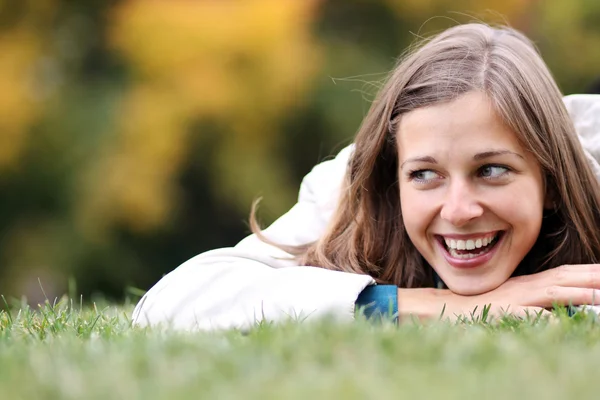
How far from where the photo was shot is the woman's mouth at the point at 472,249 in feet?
9.87

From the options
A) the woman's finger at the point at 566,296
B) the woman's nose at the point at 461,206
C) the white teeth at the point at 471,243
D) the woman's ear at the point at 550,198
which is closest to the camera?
the woman's finger at the point at 566,296

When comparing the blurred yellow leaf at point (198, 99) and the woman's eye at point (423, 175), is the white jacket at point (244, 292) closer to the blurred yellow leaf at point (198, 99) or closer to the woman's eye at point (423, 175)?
the woman's eye at point (423, 175)

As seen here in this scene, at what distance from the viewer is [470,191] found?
9.59ft

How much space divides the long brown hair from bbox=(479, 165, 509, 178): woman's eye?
131 millimetres

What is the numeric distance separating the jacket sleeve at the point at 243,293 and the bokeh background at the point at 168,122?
18.0ft

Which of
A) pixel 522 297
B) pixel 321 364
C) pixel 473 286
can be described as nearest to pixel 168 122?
pixel 473 286

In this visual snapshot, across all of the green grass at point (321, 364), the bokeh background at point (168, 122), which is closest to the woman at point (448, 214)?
the green grass at point (321, 364)

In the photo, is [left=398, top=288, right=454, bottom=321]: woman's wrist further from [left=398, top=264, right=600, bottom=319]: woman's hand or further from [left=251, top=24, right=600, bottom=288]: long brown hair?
[left=251, top=24, right=600, bottom=288]: long brown hair

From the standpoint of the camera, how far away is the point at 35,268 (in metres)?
8.91

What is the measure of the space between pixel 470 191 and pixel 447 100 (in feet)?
1.01

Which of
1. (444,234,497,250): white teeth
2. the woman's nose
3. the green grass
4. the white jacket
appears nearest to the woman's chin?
(444,234,497,250): white teeth

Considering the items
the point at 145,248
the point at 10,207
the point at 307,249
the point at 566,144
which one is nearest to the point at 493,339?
the point at 566,144

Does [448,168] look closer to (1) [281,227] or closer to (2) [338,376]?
(1) [281,227]

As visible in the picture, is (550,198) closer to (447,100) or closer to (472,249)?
(472,249)
